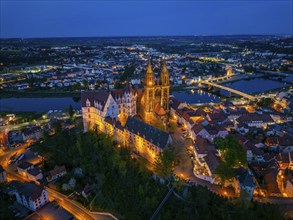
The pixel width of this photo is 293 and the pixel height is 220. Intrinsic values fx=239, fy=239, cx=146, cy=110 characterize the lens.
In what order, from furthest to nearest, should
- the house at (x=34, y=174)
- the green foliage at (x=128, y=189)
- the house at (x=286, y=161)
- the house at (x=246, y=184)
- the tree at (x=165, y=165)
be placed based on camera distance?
the house at (x=286, y=161), the house at (x=34, y=174), the tree at (x=165, y=165), the house at (x=246, y=184), the green foliage at (x=128, y=189)

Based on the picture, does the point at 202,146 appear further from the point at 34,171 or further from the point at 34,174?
the point at 34,171

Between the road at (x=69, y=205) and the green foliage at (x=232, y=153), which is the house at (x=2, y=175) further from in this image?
the green foliage at (x=232, y=153)

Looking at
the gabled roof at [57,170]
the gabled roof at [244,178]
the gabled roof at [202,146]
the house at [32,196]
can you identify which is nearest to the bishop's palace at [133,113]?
the gabled roof at [202,146]

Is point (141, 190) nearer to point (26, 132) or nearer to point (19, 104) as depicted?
point (26, 132)

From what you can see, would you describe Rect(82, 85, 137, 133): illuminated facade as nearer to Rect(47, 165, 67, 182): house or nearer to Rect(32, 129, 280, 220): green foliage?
Rect(32, 129, 280, 220): green foliage

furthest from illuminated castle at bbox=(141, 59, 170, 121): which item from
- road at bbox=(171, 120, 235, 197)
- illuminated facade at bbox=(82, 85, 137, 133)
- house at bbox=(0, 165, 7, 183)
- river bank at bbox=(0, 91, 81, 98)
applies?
river bank at bbox=(0, 91, 81, 98)
